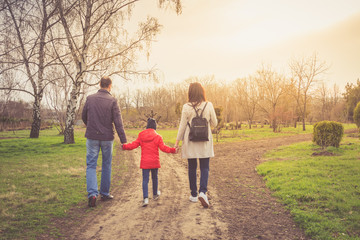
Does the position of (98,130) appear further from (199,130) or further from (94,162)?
(199,130)

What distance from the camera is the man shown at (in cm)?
430

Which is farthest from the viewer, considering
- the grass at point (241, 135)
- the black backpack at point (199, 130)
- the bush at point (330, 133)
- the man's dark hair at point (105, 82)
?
the grass at point (241, 135)

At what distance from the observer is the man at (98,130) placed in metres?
4.30

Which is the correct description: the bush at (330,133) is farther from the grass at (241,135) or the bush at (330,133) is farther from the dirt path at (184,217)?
the grass at (241,135)

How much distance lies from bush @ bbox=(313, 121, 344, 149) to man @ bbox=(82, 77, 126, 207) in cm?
1005

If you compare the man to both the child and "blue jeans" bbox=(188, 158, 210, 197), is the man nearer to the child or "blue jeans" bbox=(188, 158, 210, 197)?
the child

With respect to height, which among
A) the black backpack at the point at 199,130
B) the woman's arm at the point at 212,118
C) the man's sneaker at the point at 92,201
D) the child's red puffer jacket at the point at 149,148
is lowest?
the man's sneaker at the point at 92,201

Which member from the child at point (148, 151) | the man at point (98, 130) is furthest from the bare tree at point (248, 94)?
the man at point (98, 130)

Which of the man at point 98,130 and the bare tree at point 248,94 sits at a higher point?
the bare tree at point 248,94

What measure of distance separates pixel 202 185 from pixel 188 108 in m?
1.53

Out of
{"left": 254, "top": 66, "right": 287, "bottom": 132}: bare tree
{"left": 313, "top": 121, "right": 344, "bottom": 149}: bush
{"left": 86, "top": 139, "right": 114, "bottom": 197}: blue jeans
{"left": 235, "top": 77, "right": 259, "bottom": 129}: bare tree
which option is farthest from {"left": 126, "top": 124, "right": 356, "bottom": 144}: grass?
{"left": 86, "top": 139, "right": 114, "bottom": 197}: blue jeans

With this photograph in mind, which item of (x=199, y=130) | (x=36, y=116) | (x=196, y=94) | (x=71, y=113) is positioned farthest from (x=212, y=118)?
(x=36, y=116)

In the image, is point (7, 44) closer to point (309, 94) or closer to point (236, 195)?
point (236, 195)

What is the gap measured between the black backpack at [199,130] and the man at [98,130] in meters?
1.43
